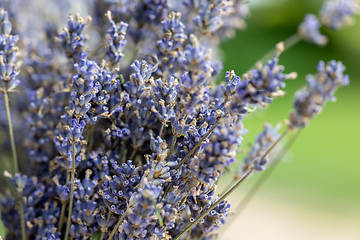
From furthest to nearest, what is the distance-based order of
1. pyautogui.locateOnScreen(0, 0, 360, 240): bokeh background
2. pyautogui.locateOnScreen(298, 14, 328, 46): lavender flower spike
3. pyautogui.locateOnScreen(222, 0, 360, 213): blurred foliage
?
pyautogui.locateOnScreen(222, 0, 360, 213): blurred foliage → pyautogui.locateOnScreen(0, 0, 360, 240): bokeh background → pyautogui.locateOnScreen(298, 14, 328, 46): lavender flower spike

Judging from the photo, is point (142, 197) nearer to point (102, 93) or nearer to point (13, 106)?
point (102, 93)

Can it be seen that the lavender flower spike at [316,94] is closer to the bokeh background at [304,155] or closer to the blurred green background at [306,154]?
the bokeh background at [304,155]

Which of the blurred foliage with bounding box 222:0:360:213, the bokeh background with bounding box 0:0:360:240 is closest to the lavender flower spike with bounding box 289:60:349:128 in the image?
the bokeh background with bounding box 0:0:360:240

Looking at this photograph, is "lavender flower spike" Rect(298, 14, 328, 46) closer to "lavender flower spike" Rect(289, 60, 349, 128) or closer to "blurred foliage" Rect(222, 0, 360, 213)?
"blurred foliage" Rect(222, 0, 360, 213)

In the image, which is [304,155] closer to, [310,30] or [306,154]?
[306,154]

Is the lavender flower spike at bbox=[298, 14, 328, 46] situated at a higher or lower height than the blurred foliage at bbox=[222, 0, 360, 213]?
lower

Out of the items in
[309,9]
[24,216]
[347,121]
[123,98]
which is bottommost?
[24,216]

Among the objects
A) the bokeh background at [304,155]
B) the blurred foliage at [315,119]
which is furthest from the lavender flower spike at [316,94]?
the blurred foliage at [315,119]

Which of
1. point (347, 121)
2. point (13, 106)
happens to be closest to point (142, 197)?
point (13, 106)

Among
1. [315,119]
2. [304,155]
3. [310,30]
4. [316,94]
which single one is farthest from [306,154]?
[316,94]
